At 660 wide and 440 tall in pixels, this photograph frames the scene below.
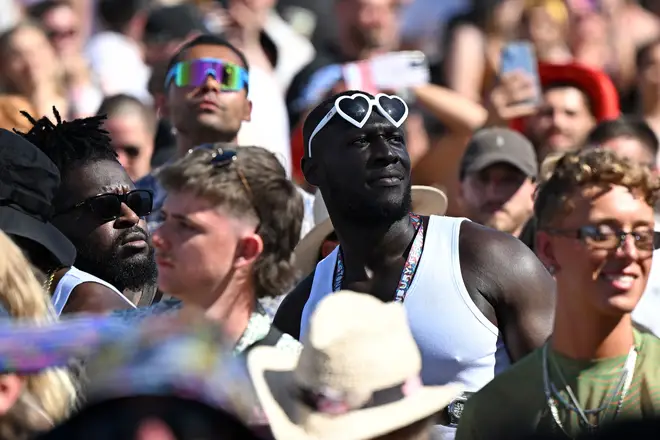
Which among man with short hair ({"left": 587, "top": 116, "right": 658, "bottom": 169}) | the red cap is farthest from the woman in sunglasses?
the red cap

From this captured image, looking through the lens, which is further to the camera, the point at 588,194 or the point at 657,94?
the point at 657,94

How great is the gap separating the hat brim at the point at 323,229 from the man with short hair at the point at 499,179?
2.07 ft

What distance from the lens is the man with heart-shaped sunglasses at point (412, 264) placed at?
195 inches

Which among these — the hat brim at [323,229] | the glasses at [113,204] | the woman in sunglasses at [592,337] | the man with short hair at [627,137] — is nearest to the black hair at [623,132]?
the man with short hair at [627,137]

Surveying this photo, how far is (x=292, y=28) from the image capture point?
1073cm

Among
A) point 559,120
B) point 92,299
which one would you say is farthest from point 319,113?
point 559,120

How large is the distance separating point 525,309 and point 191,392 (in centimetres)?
255

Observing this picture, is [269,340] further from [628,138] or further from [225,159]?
[628,138]

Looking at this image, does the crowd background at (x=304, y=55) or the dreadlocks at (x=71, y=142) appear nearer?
the dreadlocks at (x=71, y=142)

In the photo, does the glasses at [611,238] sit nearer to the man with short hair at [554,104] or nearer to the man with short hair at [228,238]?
the man with short hair at [228,238]

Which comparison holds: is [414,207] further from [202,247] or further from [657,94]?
[657,94]

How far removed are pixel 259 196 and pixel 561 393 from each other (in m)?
1.06

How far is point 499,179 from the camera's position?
706 centimetres

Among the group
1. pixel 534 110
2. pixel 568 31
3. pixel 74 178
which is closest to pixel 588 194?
pixel 74 178
